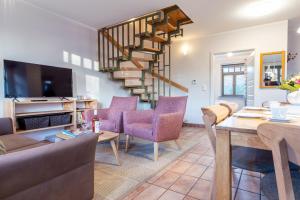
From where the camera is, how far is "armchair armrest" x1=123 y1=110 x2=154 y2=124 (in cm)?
272

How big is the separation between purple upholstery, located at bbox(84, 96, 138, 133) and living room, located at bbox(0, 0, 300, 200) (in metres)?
0.02

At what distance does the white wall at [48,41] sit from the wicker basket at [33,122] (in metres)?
0.50

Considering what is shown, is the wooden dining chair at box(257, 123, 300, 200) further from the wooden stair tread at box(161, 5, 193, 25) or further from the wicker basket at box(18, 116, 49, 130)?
the wicker basket at box(18, 116, 49, 130)

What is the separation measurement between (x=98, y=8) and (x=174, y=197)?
10.2ft

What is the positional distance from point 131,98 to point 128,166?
144 cm

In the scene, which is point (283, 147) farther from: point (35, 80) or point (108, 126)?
point (35, 80)

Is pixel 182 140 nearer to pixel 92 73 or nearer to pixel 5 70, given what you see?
pixel 92 73

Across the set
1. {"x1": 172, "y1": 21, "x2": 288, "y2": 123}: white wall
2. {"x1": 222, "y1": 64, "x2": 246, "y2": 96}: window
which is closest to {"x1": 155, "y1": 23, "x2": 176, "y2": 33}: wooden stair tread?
{"x1": 172, "y1": 21, "x2": 288, "y2": 123}: white wall

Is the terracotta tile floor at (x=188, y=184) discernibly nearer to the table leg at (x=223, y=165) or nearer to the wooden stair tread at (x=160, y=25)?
the table leg at (x=223, y=165)

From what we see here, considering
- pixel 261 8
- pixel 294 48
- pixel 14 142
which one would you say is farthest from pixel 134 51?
pixel 294 48

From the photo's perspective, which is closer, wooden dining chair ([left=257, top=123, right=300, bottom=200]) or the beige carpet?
wooden dining chair ([left=257, top=123, right=300, bottom=200])

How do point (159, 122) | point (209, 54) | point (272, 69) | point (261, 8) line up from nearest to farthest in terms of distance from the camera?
point (159, 122)
point (261, 8)
point (272, 69)
point (209, 54)

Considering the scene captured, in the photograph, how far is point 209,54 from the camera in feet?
14.4

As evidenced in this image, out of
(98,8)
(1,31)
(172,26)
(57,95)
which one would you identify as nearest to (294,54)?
(172,26)
